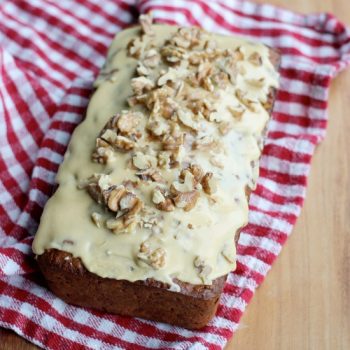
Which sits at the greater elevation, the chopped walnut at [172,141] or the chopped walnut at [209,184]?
the chopped walnut at [172,141]

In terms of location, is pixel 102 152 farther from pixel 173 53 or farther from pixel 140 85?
pixel 173 53

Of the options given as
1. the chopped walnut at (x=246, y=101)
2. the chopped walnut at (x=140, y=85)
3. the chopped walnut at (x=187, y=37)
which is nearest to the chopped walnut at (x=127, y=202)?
the chopped walnut at (x=140, y=85)

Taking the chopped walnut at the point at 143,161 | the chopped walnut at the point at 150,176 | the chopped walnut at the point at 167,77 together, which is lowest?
the chopped walnut at the point at 150,176

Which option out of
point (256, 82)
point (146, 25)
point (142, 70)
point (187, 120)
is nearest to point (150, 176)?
point (187, 120)

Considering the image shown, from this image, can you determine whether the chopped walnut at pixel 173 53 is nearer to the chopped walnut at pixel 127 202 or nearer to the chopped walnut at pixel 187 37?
the chopped walnut at pixel 187 37

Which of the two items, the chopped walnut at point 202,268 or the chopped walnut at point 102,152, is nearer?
the chopped walnut at point 202,268

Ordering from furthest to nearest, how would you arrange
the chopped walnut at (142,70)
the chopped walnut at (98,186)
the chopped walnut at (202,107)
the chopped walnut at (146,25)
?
the chopped walnut at (146,25)
the chopped walnut at (142,70)
the chopped walnut at (202,107)
the chopped walnut at (98,186)

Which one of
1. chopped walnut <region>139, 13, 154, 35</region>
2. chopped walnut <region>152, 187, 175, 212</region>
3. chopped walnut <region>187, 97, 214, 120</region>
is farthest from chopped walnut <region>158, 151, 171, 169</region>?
chopped walnut <region>139, 13, 154, 35</region>
